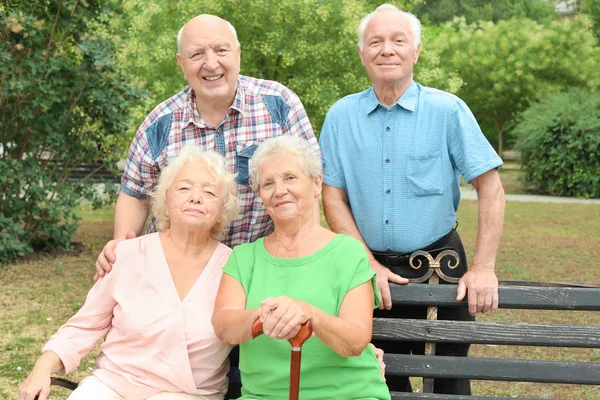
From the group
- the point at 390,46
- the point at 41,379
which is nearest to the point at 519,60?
the point at 390,46

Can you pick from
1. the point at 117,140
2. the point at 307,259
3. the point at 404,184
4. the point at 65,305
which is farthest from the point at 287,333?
the point at 117,140

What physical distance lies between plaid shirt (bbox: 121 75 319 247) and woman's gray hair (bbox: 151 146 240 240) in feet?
0.64

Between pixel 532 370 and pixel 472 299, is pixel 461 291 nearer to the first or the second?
pixel 472 299

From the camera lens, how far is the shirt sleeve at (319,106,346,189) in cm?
325

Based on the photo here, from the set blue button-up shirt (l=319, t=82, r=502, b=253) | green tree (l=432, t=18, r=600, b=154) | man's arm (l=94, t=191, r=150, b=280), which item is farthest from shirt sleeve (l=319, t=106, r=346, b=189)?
green tree (l=432, t=18, r=600, b=154)

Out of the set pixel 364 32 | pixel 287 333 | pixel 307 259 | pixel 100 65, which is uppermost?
pixel 100 65

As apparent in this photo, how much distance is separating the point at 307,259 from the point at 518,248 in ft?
29.7

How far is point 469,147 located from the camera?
3098mm

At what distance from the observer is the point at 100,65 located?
30.4 ft

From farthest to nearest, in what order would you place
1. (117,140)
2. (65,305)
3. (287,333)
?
(117,140), (65,305), (287,333)

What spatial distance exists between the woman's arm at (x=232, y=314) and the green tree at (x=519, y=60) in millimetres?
25154

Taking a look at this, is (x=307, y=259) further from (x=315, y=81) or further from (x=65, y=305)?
(x=315, y=81)

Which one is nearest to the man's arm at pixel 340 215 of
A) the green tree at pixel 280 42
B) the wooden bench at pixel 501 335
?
the wooden bench at pixel 501 335

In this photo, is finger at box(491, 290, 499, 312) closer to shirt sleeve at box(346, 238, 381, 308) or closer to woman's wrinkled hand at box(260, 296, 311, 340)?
shirt sleeve at box(346, 238, 381, 308)
